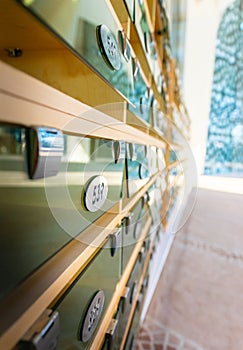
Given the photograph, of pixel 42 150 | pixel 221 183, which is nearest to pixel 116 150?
pixel 42 150

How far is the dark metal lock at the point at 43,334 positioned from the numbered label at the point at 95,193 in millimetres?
129

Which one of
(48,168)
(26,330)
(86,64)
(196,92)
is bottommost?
(26,330)

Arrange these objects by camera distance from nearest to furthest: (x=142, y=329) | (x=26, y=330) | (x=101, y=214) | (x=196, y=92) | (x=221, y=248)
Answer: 1. (x=26, y=330)
2. (x=101, y=214)
3. (x=142, y=329)
4. (x=221, y=248)
5. (x=196, y=92)

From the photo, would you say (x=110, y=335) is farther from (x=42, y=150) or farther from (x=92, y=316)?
(x=42, y=150)

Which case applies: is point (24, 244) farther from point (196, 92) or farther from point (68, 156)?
point (196, 92)

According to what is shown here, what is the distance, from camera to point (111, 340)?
405 mm

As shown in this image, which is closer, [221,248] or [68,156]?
[68,156]

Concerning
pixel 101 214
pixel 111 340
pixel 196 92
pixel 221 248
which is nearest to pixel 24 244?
pixel 101 214

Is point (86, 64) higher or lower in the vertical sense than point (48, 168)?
higher

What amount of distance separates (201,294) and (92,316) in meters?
0.86

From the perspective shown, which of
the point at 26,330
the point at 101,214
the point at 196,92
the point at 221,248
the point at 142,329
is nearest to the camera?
the point at 26,330

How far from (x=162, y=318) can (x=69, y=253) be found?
80 centimetres

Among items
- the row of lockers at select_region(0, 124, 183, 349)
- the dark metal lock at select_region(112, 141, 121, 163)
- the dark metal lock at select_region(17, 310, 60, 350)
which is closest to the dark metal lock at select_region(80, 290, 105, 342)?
the row of lockers at select_region(0, 124, 183, 349)

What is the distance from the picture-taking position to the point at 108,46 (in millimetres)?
315
